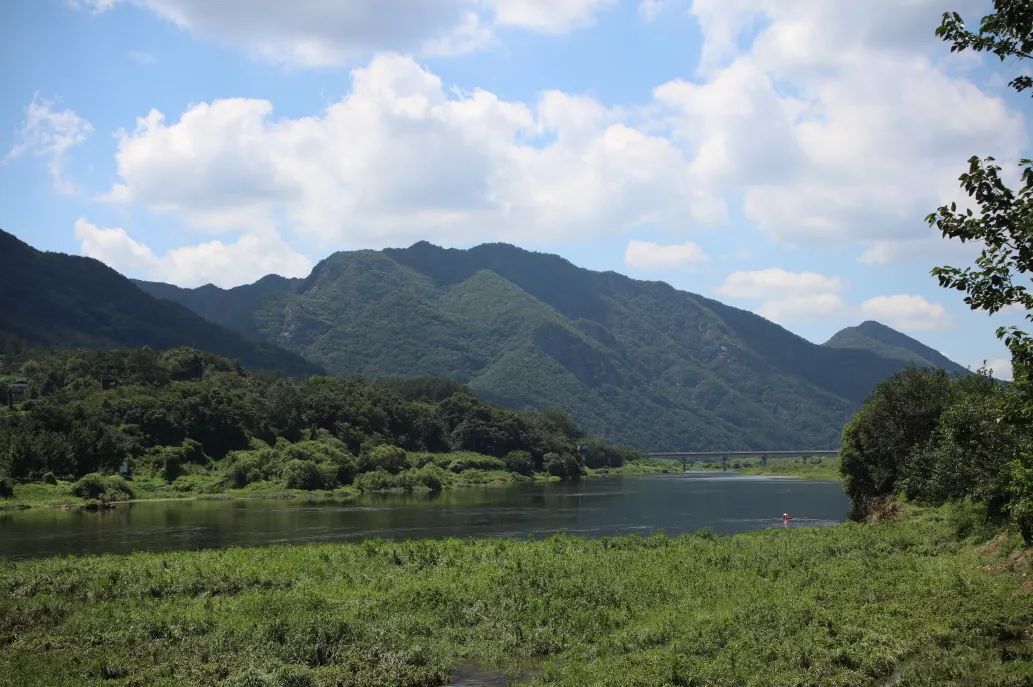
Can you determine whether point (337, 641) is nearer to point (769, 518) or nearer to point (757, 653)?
point (757, 653)

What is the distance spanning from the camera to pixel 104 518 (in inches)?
3743

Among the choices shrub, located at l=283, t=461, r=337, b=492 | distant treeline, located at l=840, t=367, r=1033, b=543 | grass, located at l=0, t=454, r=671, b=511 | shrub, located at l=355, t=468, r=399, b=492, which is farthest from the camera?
shrub, located at l=355, t=468, r=399, b=492

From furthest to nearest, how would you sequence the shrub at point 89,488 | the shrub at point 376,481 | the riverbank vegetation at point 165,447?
1. the shrub at point 376,481
2. the riverbank vegetation at point 165,447
3. the shrub at point 89,488

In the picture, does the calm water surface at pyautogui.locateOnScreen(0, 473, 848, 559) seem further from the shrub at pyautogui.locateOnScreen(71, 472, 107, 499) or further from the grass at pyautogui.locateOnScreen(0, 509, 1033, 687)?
the grass at pyautogui.locateOnScreen(0, 509, 1033, 687)

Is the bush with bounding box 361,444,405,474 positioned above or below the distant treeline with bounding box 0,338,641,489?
below

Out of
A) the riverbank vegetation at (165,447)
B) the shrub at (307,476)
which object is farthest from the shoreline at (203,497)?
the shrub at (307,476)

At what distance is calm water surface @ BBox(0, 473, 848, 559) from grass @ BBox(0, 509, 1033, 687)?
95.2 feet

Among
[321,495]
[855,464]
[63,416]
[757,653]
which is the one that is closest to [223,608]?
[757,653]

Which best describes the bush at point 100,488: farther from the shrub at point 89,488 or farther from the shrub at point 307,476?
the shrub at point 307,476

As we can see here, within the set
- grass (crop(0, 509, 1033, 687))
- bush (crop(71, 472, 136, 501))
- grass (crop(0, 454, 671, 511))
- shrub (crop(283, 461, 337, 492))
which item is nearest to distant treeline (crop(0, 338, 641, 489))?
shrub (crop(283, 461, 337, 492))

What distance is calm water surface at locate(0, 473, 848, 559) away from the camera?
70062 millimetres

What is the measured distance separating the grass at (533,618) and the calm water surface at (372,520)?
29.0 metres

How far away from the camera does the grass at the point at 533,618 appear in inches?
923

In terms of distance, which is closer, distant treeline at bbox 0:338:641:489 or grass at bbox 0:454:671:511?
grass at bbox 0:454:671:511
